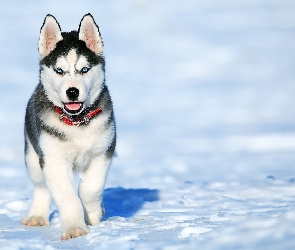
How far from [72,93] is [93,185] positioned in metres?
0.83

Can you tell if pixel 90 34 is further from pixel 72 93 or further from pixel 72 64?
pixel 72 93

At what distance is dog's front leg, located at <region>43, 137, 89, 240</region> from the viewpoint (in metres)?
5.48

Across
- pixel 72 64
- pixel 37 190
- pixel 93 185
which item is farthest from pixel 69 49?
pixel 37 190

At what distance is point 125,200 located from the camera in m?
7.96

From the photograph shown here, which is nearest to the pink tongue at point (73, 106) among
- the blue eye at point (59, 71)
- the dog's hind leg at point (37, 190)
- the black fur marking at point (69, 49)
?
the blue eye at point (59, 71)

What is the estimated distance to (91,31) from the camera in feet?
20.2

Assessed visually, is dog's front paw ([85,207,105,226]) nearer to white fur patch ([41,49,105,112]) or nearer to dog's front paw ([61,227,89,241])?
dog's front paw ([61,227,89,241])

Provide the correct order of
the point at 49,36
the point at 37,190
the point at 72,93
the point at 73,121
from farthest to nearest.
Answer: the point at 37,190 → the point at 49,36 → the point at 73,121 → the point at 72,93

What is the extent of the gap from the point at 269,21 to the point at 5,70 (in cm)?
972

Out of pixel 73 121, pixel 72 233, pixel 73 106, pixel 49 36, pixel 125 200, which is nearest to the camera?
pixel 72 233

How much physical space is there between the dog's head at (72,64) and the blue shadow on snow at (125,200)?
134cm

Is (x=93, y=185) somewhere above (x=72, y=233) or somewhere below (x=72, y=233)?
above

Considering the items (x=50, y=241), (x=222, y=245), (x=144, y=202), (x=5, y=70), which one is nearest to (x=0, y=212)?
(x=144, y=202)

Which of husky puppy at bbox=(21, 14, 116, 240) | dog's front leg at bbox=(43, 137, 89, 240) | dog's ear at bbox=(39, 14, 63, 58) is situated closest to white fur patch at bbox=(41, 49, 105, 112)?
husky puppy at bbox=(21, 14, 116, 240)
